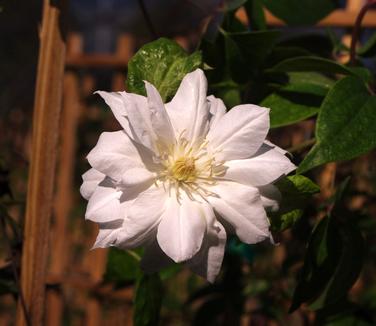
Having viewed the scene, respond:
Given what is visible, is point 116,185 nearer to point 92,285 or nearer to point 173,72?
point 173,72

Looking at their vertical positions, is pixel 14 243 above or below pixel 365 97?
below

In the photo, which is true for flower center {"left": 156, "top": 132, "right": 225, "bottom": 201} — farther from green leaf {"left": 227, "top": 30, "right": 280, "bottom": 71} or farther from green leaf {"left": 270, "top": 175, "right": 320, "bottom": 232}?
green leaf {"left": 227, "top": 30, "right": 280, "bottom": 71}

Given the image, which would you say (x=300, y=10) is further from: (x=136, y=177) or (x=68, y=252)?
(x=68, y=252)

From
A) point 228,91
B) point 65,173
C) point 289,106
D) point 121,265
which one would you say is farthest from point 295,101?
point 65,173

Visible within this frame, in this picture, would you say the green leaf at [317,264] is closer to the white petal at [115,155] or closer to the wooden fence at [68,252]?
the white petal at [115,155]

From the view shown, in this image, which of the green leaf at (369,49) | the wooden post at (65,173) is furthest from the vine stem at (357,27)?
the wooden post at (65,173)

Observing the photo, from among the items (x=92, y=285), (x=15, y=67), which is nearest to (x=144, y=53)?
(x=92, y=285)
